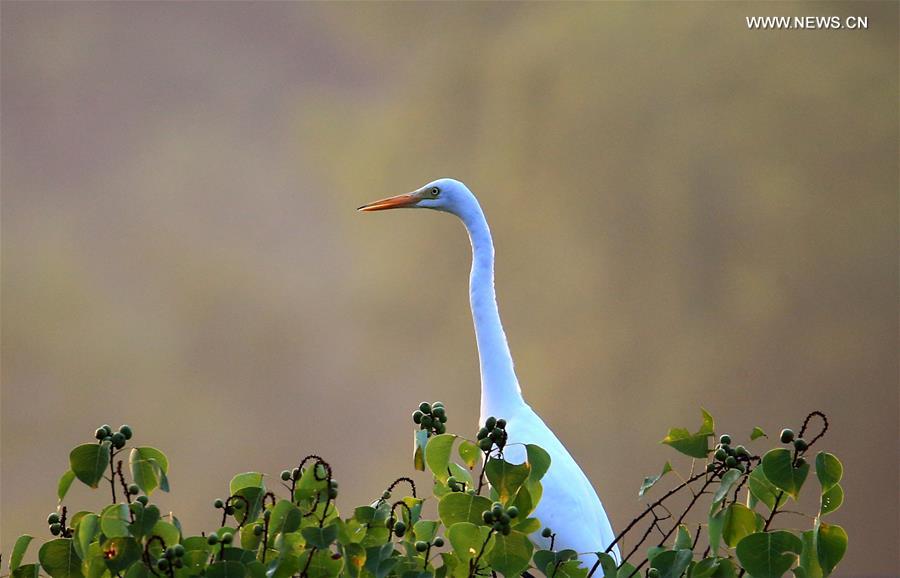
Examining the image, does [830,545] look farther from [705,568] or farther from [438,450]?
[438,450]

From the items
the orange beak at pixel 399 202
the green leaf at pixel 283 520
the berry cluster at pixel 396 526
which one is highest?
the orange beak at pixel 399 202

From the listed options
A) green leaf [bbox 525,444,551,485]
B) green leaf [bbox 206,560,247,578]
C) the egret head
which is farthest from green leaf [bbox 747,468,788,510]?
the egret head

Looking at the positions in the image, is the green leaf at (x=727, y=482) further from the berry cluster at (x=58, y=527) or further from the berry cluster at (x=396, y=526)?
the berry cluster at (x=58, y=527)

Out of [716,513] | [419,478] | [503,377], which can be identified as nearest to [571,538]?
[503,377]

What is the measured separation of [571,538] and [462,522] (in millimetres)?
1085

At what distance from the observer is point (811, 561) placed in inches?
27.7

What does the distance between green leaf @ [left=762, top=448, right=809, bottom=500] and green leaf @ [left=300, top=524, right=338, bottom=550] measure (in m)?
0.30

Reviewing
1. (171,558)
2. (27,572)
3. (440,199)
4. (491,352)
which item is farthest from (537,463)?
(440,199)

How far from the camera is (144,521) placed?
64 cm

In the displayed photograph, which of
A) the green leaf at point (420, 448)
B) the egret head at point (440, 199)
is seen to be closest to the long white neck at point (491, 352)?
the egret head at point (440, 199)

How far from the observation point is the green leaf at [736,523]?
28.4 inches

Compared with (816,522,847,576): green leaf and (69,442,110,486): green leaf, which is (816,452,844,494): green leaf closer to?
(816,522,847,576): green leaf

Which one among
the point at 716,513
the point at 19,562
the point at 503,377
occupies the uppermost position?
the point at 503,377

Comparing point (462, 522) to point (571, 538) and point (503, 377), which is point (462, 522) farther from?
point (503, 377)
